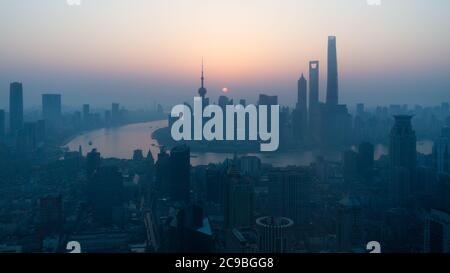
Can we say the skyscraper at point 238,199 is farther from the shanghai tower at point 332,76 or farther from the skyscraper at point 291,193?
the shanghai tower at point 332,76

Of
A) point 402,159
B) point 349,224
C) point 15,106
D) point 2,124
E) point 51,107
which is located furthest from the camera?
point 402,159

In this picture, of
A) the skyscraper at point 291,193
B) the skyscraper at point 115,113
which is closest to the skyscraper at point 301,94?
the skyscraper at point 291,193

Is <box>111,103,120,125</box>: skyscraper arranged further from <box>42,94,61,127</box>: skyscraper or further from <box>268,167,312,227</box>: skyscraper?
<box>268,167,312,227</box>: skyscraper

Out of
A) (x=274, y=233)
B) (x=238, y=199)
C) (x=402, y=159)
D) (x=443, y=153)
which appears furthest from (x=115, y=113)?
(x=443, y=153)

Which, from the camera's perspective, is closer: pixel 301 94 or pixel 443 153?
pixel 301 94

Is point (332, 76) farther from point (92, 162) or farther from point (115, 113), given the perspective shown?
point (92, 162)
